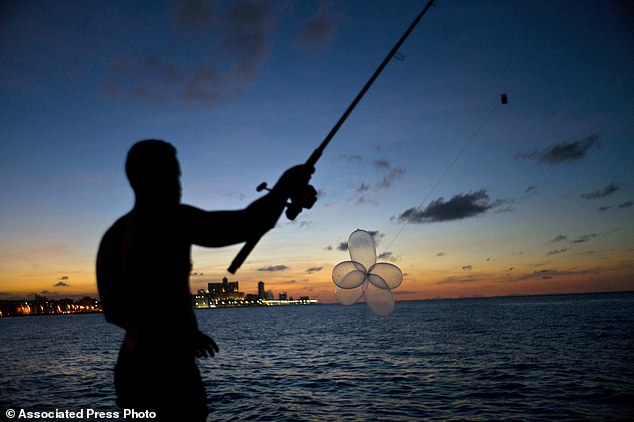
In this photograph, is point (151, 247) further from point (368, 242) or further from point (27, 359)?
point (27, 359)

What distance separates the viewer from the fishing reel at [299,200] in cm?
223

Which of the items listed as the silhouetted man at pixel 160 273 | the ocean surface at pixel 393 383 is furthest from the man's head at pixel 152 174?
the ocean surface at pixel 393 383

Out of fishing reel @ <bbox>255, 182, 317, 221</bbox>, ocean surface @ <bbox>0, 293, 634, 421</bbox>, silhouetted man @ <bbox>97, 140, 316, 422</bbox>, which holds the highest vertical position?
fishing reel @ <bbox>255, 182, 317, 221</bbox>

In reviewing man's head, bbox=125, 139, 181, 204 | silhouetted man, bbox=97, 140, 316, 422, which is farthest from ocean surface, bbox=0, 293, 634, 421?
man's head, bbox=125, 139, 181, 204

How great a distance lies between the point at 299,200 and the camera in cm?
225

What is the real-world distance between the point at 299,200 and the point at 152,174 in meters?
0.80

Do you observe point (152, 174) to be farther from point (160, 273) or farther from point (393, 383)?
point (393, 383)

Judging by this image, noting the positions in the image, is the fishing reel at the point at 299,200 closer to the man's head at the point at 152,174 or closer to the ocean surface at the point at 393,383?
the man's head at the point at 152,174

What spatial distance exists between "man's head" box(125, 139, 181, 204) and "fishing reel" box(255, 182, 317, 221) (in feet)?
1.69

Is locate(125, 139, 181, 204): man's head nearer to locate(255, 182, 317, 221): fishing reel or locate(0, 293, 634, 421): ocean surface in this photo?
locate(255, 182, 317, 221): fishing reel

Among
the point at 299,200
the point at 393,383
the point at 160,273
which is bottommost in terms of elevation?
the point at 393,383

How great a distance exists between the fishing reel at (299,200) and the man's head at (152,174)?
20.3 inches

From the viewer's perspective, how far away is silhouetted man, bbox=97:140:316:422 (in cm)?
176

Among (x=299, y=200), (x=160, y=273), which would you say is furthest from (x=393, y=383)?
(x=160, y=273)
